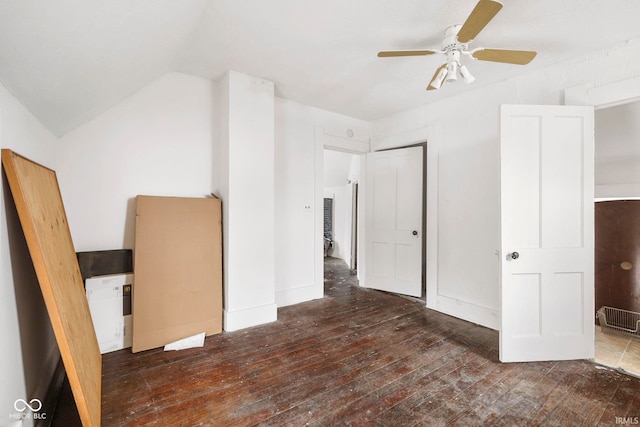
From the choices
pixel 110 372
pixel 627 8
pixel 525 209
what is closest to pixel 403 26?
pixel 627 8

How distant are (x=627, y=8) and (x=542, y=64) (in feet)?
2.52

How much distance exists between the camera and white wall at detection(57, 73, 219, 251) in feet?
7.84

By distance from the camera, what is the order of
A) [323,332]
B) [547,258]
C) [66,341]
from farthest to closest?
[323,332] < [547,258] < [66,341]

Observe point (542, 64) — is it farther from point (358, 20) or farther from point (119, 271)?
point (119, 271)

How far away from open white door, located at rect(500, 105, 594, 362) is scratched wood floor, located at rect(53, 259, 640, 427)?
0.28 metres

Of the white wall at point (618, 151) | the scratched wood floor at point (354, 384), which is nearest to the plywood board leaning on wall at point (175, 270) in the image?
the scratched wood floor at point (354, 384)

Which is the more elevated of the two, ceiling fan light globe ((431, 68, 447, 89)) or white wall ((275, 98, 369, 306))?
ceiling fan light globe ((431, 68, 447, 89))

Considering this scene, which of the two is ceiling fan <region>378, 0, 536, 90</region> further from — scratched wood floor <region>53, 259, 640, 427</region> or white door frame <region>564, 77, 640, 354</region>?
scratched wood floor <region>53, 259, 640, 427</region>

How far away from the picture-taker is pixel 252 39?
2.26 meters

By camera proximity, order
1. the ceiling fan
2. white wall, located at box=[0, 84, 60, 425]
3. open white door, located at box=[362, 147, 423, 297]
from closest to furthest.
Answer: white wall, located at box=[0, 84, 60, 425] → the ceiling fan → open white door, located at box=[362, 147, 423, 297]

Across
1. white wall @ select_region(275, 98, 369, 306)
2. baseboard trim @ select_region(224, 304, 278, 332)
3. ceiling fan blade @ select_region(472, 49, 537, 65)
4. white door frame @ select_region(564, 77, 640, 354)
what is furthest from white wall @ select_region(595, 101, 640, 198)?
baseboard trim @ select_region(224, 304, 278, 332)

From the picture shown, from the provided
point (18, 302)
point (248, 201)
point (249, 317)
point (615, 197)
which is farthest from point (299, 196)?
point (615, 197)

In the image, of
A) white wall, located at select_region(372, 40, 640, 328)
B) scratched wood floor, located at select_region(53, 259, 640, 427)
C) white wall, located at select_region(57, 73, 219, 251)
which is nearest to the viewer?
scratched wood floor, located at select_region(53, 259, 640, 427)

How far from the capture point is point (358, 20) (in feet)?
6.55
